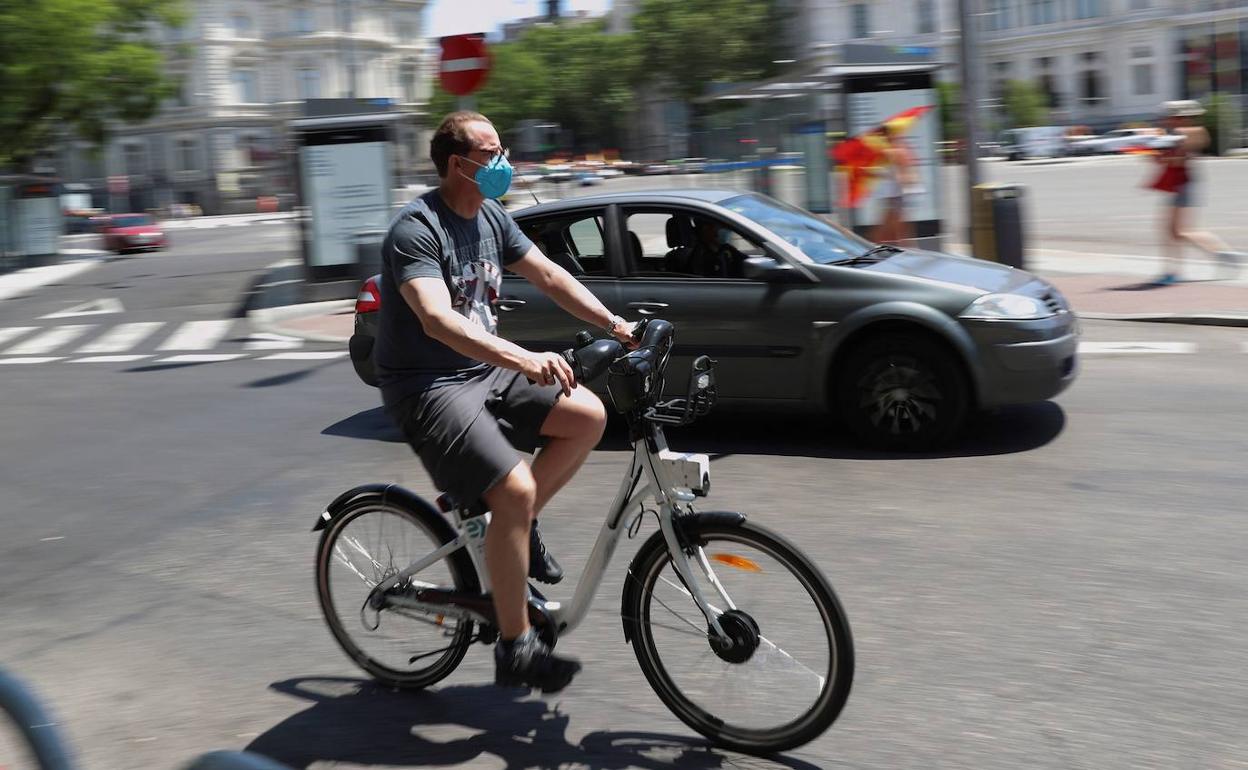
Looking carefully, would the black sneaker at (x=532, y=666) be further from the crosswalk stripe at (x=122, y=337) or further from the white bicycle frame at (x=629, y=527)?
the crosswalk stripe at (x=122, y=337)

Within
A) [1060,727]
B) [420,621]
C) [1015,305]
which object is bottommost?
[1060,727]

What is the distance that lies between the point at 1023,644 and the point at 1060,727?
67cm

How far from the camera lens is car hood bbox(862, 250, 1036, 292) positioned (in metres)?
7.43

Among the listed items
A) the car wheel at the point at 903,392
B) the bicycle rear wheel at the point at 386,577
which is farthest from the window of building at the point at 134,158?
the bicycle rear wheel at the point at 386,577

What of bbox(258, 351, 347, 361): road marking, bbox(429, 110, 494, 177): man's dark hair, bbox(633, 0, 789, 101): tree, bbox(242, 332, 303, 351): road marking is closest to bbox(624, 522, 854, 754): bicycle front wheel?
bbox(429, 110, 494, 177): man's dark hair

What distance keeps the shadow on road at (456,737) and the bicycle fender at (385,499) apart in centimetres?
54

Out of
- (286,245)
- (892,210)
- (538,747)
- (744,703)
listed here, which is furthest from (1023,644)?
(286,245)

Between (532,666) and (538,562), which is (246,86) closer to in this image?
(538,562)

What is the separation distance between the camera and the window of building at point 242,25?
89.8 m

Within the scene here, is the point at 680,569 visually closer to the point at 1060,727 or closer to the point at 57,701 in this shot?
the point at 1060,727

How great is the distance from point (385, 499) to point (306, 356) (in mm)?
8736

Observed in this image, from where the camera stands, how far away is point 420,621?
4.14 meters

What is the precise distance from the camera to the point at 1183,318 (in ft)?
36.8

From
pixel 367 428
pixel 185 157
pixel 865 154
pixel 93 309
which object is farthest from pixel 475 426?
pixel 185 157
